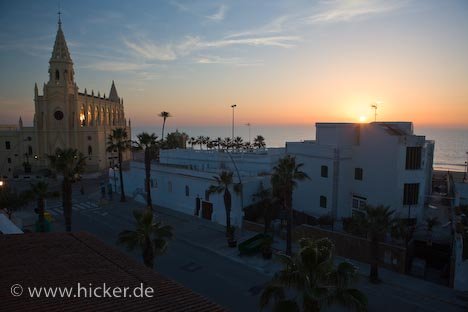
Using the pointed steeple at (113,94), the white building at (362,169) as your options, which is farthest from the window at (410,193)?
the pointed steeple at (113,94)

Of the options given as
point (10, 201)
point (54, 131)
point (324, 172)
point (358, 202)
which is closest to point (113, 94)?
point (54, 131)

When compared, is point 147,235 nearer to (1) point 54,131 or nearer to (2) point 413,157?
(2) point 413,157

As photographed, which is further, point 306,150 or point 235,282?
point 306,150

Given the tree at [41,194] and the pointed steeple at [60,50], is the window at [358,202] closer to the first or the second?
the tree at [41,194]

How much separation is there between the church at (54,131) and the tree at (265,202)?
42083mm

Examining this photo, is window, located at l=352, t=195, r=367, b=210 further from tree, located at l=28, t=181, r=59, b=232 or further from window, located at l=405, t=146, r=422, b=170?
tree, located at l=28, t=181, r=59, b=232

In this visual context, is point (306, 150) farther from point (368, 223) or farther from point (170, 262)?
point (170, 262)

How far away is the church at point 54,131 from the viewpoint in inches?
2579

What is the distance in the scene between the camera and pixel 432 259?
869 inches

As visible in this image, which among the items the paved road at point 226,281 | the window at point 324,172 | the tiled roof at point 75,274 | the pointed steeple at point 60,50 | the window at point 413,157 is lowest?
the paved road at point 226,281

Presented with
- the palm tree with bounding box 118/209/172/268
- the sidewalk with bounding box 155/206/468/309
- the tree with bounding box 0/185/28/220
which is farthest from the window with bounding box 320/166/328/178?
the tree with bounding box 0/185/28/220

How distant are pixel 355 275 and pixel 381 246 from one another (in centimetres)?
1382

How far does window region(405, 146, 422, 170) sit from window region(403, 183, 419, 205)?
4.54ft

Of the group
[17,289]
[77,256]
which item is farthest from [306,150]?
[17,289]
